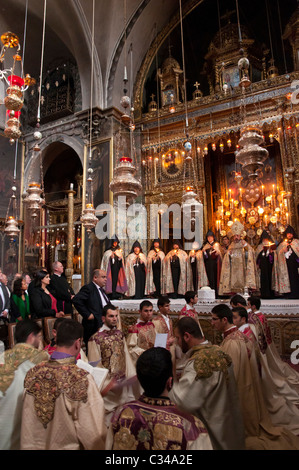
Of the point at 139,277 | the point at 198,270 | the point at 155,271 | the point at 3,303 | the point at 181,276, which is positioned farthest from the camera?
the point at 155,271

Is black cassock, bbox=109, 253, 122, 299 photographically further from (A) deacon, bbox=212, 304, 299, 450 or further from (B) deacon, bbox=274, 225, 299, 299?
(A) deacon, bbox=212, 304, 299, 450

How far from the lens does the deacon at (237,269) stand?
32.3ft

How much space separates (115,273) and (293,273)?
553 cm

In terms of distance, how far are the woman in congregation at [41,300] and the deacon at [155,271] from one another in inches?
220

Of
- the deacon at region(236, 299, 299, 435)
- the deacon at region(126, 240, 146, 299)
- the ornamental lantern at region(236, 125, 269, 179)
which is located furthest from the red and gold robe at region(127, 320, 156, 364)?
the deacon at region(126, 240, 146, 299)

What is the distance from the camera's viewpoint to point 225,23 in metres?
14.6

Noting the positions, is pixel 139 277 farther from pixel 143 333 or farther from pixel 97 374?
pixel 97 374

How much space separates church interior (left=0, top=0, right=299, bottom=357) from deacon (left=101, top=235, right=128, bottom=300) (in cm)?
98

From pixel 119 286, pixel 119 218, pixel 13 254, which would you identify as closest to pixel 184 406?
pixel 119 286

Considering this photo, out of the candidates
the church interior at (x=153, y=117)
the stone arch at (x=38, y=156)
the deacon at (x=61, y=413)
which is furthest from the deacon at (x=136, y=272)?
the deacon at (x=61, y=413)

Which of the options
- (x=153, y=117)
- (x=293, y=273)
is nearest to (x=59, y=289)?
(x=293, y=273)

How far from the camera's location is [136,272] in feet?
38.0

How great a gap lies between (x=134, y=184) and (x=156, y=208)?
848 cm

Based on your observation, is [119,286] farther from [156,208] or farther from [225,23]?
[225,23]
